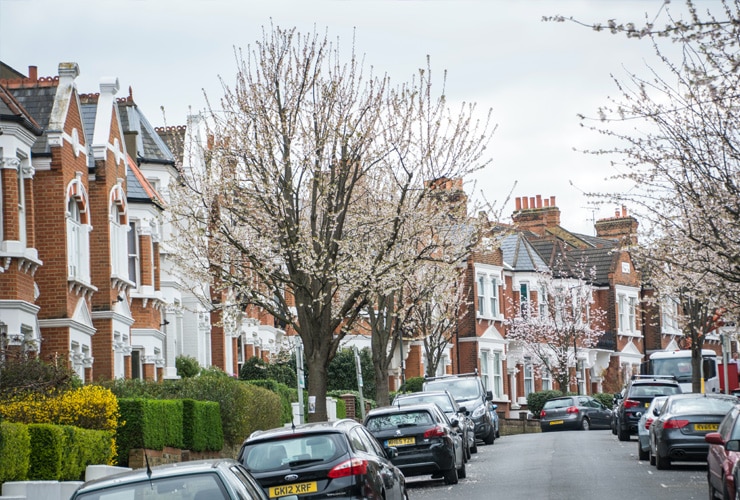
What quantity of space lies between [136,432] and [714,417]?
10529 millimetres

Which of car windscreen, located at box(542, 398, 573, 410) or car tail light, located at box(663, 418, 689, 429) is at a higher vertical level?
car tail light, located at box(663, 418, 689, 429)

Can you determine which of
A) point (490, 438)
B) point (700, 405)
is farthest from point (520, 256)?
point (700, 405)

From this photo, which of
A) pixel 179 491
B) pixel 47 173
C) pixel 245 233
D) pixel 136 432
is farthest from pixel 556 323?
pixel 179 491

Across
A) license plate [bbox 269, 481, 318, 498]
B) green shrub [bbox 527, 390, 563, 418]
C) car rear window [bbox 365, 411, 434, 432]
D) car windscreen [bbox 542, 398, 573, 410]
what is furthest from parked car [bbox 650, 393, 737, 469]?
green shrub [bbox 527, 390, 563, 418]

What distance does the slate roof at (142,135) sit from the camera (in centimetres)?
3916

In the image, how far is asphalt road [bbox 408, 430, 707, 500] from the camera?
Result: 19594mm

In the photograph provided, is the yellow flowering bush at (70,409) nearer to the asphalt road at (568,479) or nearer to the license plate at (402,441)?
the license plate at (402,441)

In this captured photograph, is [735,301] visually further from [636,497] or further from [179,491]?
[179,491]

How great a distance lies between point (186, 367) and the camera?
37.8 m

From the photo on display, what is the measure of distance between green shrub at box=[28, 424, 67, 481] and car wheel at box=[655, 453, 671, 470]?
12.2 meters

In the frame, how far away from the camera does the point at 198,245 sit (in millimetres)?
27906

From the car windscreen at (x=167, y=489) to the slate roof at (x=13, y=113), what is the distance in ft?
53.4

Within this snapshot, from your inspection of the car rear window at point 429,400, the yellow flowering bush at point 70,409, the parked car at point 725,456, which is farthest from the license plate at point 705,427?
the yellow flowering bush at point 70,409

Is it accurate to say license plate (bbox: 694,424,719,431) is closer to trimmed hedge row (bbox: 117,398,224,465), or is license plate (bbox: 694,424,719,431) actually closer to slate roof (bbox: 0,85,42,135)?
trimmed hedge row (bbox: 117,398,224,465)
